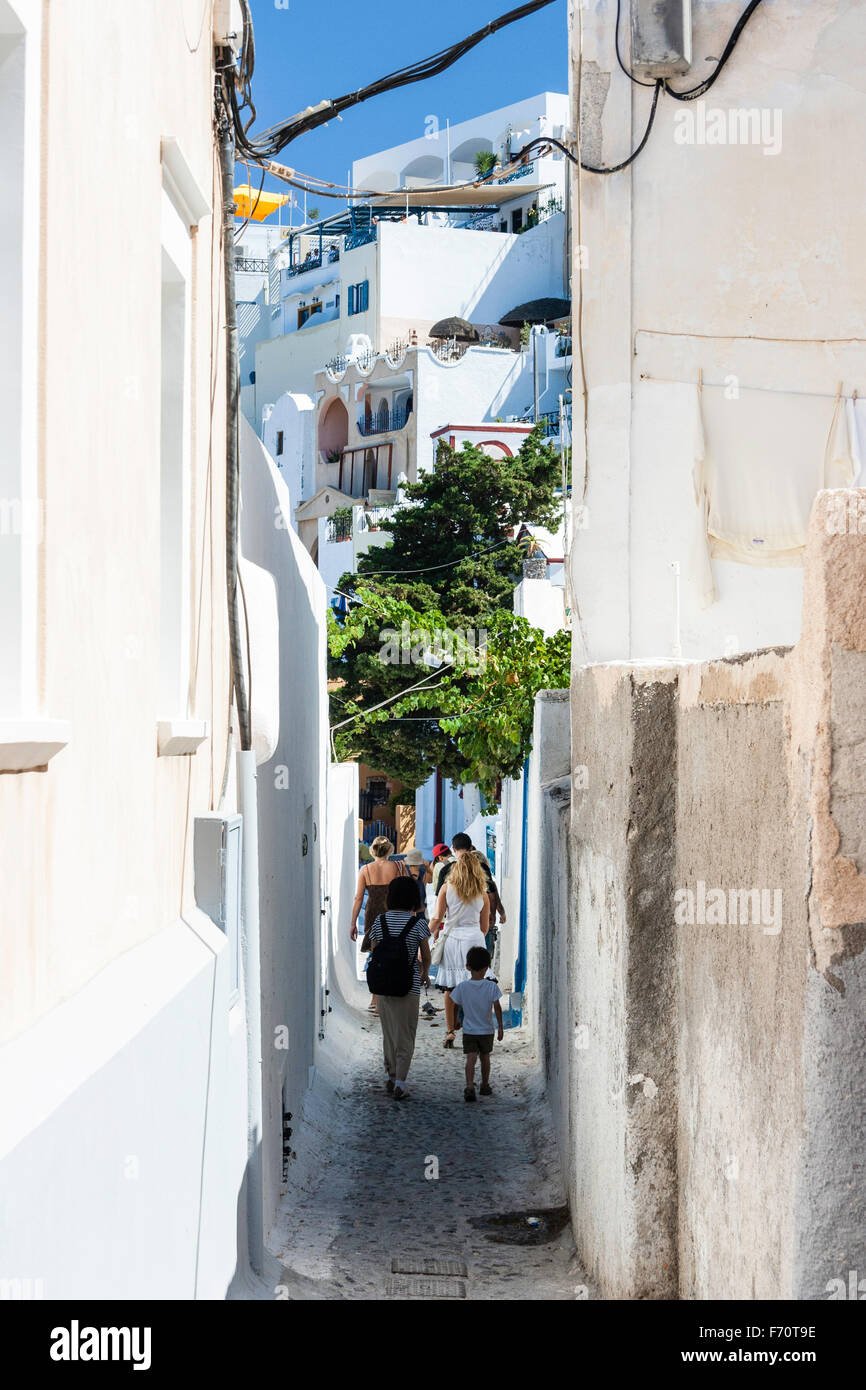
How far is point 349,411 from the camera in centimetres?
5491

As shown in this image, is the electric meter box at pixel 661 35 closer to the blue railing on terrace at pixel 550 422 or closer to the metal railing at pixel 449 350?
the blue railing on terrace at pixel 550 422

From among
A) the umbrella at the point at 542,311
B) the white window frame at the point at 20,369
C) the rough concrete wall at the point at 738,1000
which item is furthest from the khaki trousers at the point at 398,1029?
the umbrella at the point at 542,311

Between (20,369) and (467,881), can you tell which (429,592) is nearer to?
(467,881)

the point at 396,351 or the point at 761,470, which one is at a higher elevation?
→ the point at 396,351

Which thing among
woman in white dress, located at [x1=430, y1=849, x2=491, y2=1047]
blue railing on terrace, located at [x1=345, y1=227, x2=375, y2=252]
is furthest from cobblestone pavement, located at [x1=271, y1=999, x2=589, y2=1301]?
blue railing on terrace, located at [x1=345, y1=227, x2=375, y2=252]

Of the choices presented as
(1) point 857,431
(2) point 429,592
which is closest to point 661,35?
(1) point 857,431

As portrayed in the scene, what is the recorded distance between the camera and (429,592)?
35.9 m

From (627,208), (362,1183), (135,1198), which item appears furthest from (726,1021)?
(627,208)

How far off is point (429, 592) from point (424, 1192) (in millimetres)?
28215

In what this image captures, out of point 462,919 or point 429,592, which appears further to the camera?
point 429,592

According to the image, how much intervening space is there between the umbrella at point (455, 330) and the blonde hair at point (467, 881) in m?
46.8

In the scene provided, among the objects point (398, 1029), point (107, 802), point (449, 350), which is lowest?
point (398, 1029)

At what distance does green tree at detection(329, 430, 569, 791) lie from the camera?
27.3m
